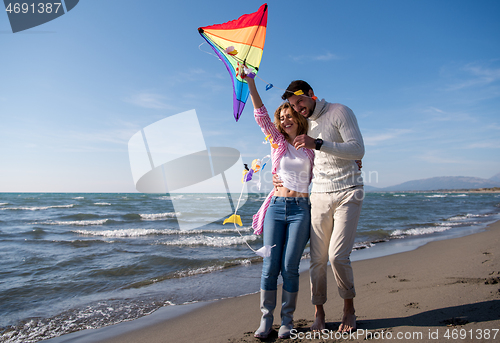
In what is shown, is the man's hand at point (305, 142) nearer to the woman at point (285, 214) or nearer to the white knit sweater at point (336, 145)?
the white knit sweater at point (336, 145)

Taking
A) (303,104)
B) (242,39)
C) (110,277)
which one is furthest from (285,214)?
(110,277)

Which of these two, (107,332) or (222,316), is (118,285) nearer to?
(107,332)

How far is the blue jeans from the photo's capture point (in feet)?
7.93

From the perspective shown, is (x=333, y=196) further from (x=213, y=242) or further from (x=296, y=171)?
(x=213, y=242)

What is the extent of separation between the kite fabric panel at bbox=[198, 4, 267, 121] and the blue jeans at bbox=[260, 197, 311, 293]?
1.24m

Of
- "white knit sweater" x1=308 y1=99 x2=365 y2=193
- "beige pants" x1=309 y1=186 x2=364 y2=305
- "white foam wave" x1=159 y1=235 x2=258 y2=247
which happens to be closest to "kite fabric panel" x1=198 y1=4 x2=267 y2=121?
"white knit sweater" x1=308 y1=99 x2=365 y2=193

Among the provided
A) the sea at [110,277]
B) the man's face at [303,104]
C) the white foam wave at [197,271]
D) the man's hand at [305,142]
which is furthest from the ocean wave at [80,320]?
the man's face at [303,104]

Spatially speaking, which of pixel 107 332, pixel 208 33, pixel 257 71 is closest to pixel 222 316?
pixel 107 332

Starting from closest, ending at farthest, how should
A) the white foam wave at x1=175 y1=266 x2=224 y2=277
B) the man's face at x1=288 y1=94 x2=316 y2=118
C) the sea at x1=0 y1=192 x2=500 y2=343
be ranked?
the man's face at x1=288 y1=94 x2=316 y2=118, the sea at x1=0 y1=192 x2=500 y2=343, the white foam wave at x1=175 y1=266 x2=224 y2=277

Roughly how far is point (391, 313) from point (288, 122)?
2165mm

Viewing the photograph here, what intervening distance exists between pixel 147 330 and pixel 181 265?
302 cm

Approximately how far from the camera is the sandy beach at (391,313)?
2.24 metres

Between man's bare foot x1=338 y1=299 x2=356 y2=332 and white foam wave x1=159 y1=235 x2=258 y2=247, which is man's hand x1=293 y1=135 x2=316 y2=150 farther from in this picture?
white foam wave x1=159 y1=235 x2=258 y2=247

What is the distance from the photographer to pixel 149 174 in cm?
668
